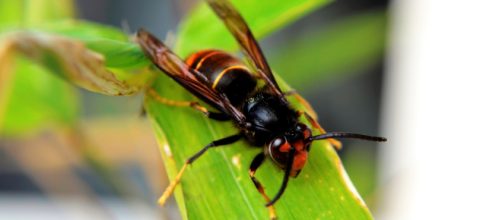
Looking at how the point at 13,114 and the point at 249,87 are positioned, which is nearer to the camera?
the point at 249,87

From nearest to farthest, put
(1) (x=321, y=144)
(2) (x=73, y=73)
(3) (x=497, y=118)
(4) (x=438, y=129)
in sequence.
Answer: (2) (x=73, y=73) → (1) (x=321, y=144) → (3) (x=497, y=118) → (4) (x=438, y=129)

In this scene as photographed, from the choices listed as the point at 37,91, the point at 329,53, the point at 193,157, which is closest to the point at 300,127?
the point at 193,157

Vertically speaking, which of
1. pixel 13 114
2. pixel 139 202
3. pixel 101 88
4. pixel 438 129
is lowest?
pixel 438 129

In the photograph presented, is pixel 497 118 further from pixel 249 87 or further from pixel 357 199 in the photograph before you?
pixel 357 199

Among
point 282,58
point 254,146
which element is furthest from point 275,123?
point 282,58

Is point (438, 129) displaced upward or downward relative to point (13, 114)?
downward

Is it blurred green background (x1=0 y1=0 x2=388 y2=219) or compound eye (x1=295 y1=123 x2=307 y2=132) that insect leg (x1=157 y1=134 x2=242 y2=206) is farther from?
blurred green background (x1=0 y1=0 x2=388 y2=219)

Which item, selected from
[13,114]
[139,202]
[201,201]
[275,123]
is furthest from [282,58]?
[201,201]

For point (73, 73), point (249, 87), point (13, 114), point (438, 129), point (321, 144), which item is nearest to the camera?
point (73, 73)
